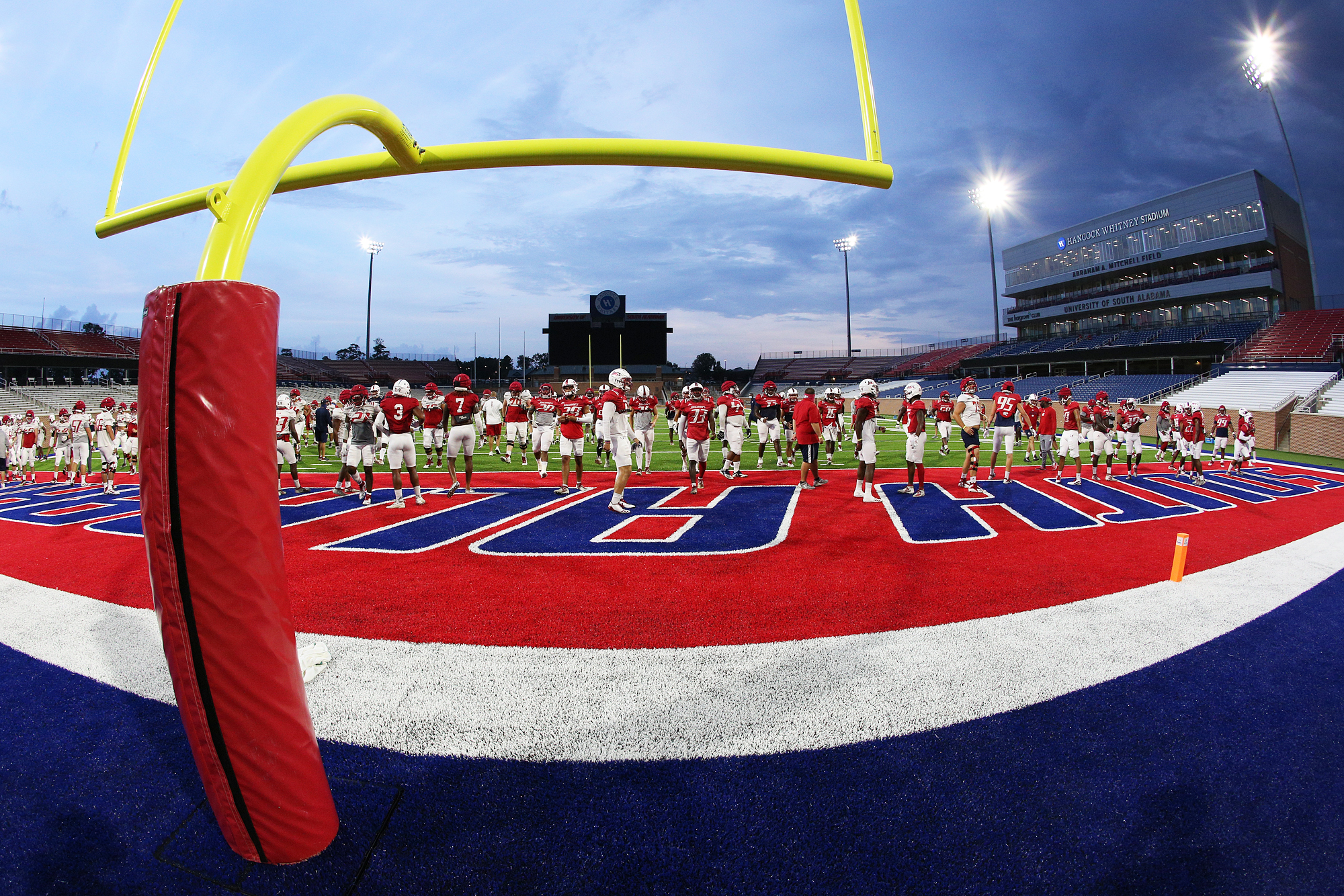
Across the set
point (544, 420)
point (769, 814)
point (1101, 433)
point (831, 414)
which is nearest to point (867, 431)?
point (831, 414)

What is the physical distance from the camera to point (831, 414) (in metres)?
12.4

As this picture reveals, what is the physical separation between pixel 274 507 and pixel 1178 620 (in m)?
5.23

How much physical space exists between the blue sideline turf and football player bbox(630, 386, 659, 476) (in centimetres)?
715

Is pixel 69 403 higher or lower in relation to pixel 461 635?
higher

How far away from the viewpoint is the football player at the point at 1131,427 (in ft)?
39.0

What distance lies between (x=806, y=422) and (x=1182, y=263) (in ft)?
168

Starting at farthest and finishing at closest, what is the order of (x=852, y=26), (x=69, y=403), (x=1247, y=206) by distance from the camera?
(x=1247, y=206) → (x=69, y=403) → (x=852, y=26)

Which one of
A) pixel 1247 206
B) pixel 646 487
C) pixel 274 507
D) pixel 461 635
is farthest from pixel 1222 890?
pixel 1247 206

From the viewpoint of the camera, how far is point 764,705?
2848mm

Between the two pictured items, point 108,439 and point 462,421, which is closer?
point 462,421

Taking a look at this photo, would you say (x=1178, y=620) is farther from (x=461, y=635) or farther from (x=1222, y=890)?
(x=461, y=635)

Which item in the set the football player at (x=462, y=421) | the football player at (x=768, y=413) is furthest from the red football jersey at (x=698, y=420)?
the football player at (x=462, y=421)

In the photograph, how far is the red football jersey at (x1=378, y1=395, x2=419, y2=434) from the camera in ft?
27.8

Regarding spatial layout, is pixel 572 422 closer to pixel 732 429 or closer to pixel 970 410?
pixel 732 429
